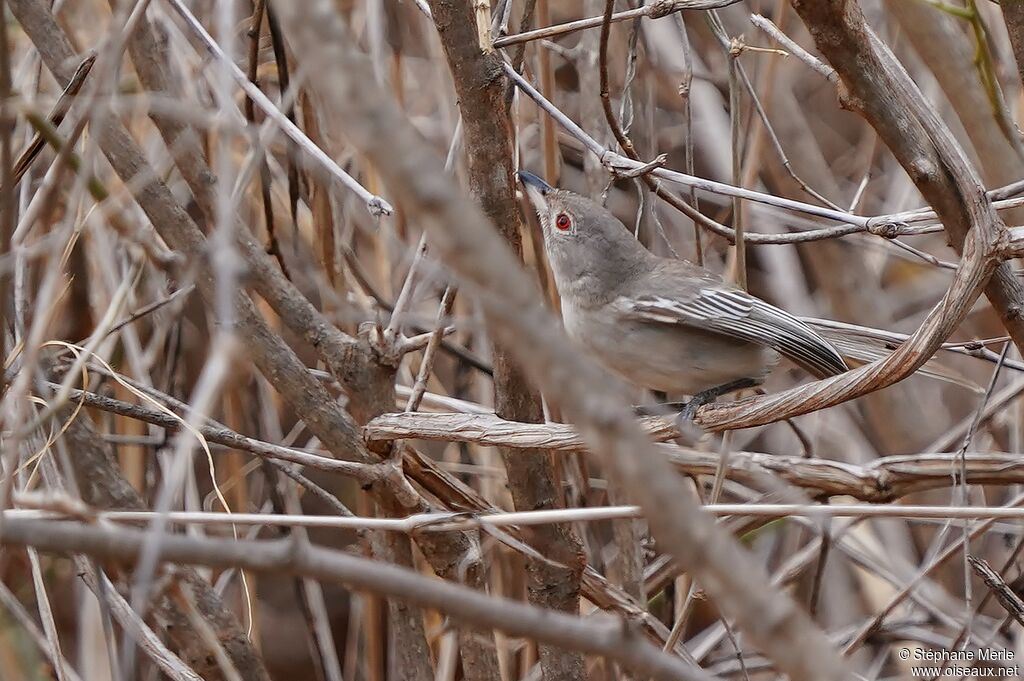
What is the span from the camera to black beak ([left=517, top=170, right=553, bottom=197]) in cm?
340

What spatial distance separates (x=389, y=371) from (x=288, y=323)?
311 mm

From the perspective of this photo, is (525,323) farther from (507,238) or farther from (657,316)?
(657,316)

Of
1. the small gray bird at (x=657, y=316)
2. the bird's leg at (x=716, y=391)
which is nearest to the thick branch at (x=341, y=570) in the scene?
the small gray bird at (x=657, y=316)

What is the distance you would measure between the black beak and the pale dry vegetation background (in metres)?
0.11

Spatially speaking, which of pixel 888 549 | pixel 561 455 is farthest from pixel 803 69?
pixel 561 455

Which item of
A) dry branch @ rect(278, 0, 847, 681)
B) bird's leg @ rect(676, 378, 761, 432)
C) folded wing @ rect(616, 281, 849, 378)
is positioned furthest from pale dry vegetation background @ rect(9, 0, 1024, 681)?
bird's leg @ rect(676, 378, 761, 432)

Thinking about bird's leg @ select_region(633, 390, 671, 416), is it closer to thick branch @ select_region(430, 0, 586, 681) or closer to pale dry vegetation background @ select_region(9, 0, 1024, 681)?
pale dry vegetation background @ select_region(9, 0, 1024, 681)

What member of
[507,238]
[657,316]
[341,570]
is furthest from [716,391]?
[341,570]

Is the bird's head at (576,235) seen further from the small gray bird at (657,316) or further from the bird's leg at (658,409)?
the bird's leg at (658,409)

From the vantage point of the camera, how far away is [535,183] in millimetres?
3428

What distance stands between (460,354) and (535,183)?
614mm

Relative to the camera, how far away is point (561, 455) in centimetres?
325

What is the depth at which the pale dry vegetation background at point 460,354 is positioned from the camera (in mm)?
1107

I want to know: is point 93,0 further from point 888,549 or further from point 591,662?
point 888,549
